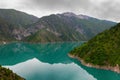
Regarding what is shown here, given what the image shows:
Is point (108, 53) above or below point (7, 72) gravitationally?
A: below

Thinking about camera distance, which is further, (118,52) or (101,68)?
(118,52)

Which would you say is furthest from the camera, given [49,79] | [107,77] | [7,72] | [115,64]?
[115,64]

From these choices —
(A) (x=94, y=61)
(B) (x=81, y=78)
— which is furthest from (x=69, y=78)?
(A) (x=94, y=61)

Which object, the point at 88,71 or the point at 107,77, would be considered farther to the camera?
the point at 88,71

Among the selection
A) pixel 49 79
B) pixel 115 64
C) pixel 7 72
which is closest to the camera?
pixel 7 72

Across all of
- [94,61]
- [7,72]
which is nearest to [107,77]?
[94,61]

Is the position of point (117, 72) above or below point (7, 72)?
below

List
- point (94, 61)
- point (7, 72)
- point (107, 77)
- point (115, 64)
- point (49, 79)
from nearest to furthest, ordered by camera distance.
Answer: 1. point (7, 72)
2. point (49, 79)
3. point (107, 77)
4. point (115, 64)
5. point (94, 61)

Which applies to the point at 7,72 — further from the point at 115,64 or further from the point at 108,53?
the point at 108,53

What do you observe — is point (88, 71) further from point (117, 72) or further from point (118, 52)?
point (118, 52)
